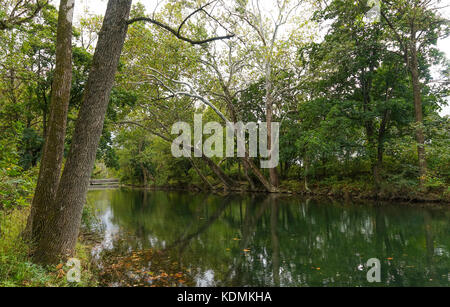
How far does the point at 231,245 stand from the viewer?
6.09m

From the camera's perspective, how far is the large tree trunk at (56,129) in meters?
3.93

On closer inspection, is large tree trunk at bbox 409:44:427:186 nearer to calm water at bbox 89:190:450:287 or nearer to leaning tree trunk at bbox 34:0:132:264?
calm water at bbox 89:190:450:287

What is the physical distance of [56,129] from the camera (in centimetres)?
407

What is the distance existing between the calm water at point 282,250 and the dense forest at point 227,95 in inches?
71.6

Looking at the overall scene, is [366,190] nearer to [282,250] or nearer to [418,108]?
[418,108]

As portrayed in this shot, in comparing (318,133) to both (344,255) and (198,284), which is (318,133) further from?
(198,284)

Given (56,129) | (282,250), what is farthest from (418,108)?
(56,129)

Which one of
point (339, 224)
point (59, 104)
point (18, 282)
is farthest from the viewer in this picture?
point (339, 224)

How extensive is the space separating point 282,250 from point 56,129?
486 centimetres

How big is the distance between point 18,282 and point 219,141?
2165cm

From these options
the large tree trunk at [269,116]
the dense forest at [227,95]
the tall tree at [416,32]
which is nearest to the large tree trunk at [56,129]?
the dense forest at [227,95]

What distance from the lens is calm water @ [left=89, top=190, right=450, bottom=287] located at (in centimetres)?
396

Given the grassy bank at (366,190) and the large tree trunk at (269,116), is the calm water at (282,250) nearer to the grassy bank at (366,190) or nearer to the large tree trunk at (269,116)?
the grassy bank at (366,190)
